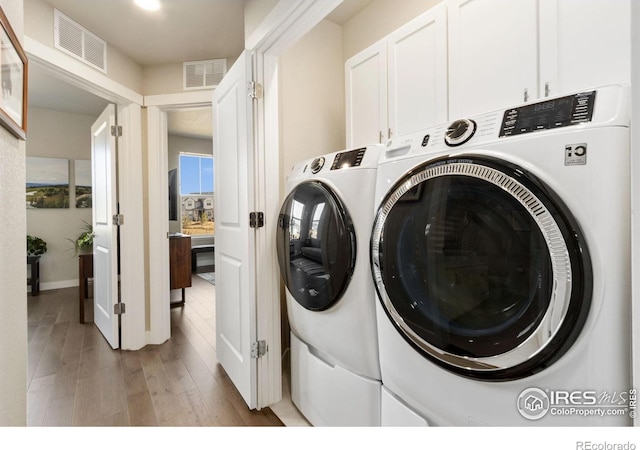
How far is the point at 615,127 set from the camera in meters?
0.59

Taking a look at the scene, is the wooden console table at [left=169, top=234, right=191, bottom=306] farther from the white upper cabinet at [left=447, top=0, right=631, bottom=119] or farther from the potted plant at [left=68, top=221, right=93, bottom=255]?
the white upper cabinet at [left=447, top=0, right=631, bottom=119]

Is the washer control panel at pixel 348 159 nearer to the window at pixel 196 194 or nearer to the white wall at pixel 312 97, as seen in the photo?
the white wall at pixel 312 97

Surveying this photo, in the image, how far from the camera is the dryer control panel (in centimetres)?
65

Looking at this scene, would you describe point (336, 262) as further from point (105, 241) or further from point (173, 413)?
point (105, 241)

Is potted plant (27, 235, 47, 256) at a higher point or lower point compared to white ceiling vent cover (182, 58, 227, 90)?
lower

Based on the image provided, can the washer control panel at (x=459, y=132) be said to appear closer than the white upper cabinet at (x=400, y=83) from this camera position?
Yes

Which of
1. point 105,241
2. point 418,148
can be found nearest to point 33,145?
point 105,241

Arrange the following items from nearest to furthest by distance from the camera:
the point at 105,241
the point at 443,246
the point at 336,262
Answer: the point at 443,246
the point at 336,262
the point at 105,241

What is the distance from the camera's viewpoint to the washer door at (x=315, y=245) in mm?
1192

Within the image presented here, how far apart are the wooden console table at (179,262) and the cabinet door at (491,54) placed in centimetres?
321

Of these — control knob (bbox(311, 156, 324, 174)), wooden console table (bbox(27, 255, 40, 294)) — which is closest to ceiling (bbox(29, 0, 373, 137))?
control knob (bbox(311, 156, 324, 174))

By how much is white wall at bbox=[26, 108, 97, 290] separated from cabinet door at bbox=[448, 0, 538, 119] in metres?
5.16

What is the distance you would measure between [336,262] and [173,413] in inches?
50.1

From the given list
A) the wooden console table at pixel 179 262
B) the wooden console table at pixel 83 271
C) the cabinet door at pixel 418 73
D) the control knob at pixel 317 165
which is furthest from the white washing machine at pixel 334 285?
the wooden console table at pixel 83 271
